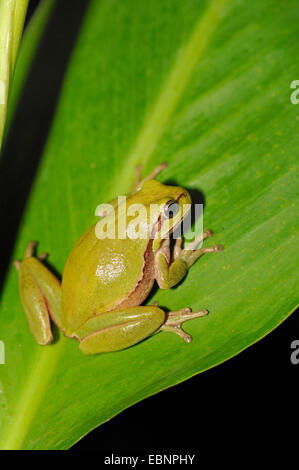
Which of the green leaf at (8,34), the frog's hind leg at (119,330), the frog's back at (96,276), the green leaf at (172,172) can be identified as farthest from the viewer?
the frog's back at (96,276)

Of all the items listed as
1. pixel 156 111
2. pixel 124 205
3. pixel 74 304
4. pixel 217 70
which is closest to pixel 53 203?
pixel 124 205

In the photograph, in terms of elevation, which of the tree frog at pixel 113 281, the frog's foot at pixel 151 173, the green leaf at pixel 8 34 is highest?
the frog's foot at pixel 151 173

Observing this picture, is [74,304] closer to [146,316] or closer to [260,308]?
[146,316]

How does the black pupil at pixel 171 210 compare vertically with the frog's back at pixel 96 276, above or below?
above

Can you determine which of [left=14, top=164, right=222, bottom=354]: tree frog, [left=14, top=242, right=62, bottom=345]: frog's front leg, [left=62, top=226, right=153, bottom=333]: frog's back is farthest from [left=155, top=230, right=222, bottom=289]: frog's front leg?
[left=14, top=242, right=62, bottom=345]: frog's front leg

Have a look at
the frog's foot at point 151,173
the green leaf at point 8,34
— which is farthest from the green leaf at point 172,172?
the green leaf at point 8,34

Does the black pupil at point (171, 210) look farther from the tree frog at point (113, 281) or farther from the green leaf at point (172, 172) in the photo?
the green leaf at point (172, 172)

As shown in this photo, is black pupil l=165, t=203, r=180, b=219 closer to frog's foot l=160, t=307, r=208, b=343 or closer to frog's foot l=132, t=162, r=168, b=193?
frog's foot l=132, t=162, r=168, b=193
